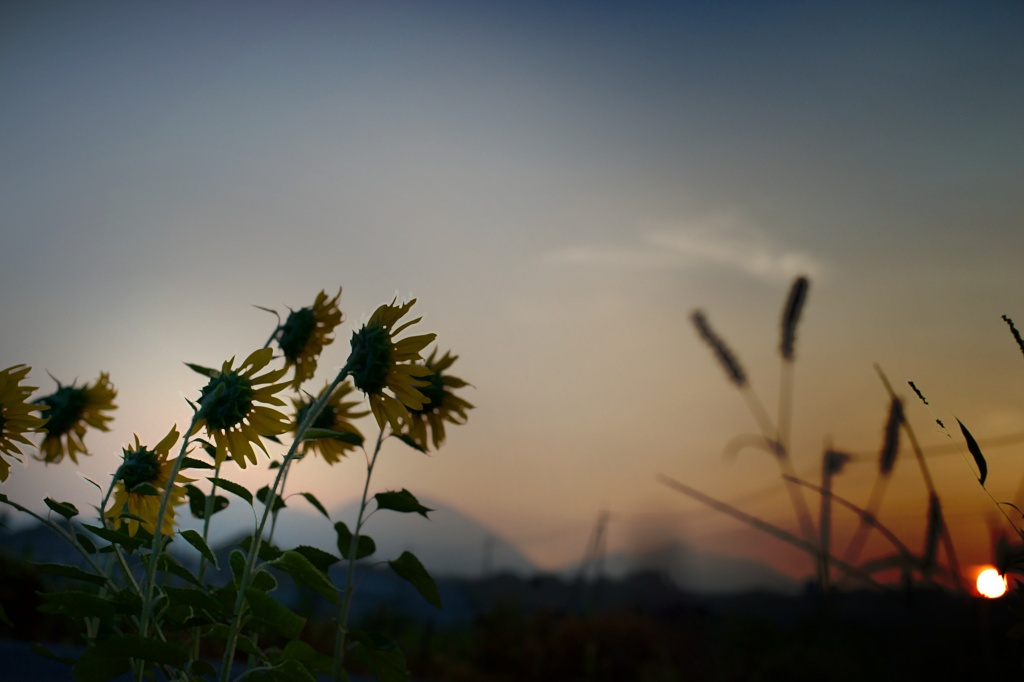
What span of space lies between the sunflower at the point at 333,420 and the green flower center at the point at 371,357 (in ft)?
0.67

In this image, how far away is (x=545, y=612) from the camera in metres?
5.14

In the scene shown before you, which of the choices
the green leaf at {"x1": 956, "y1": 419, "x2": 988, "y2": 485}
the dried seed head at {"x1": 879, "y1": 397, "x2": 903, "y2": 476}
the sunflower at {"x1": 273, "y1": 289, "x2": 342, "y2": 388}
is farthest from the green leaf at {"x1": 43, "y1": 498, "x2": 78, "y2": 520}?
the dried seed head at {"x1": 879, "y1": 397, "x2": 903, "y2": 476}

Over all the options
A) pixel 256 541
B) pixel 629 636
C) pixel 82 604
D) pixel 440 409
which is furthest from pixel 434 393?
pixel 629 636

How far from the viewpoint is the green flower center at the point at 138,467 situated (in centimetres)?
127

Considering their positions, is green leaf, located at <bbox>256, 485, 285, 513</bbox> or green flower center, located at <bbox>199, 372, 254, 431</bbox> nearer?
green flower center, located at <bbox>199, 372, 254, 431</bbox>

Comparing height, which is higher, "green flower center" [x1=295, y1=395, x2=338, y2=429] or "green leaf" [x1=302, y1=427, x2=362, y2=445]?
"green flower center" [x1=295, y1=395, x2=338, y2=429]

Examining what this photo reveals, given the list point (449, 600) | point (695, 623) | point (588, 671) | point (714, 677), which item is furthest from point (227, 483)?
point (449, 600)

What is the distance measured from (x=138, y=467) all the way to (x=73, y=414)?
531 millimetres

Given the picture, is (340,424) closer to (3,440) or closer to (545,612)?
(3,440)

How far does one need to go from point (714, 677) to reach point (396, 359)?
245 centimetres

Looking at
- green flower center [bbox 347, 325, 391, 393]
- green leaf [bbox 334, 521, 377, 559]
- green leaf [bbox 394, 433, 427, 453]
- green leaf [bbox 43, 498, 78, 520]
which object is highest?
green flower center [bbox 347, 325, 391, 393]

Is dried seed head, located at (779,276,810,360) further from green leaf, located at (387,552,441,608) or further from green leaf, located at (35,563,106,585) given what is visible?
→ green leaf, located at (35,563,106,585)

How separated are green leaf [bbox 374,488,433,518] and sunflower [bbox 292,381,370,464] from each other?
21 cm

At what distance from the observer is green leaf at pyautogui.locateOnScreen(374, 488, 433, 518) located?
1.22 metres
